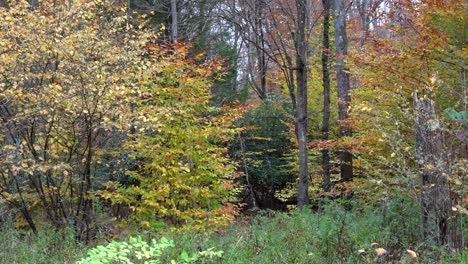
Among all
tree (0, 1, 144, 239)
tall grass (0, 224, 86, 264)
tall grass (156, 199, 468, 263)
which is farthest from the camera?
tree (0, 1, 144, 239)

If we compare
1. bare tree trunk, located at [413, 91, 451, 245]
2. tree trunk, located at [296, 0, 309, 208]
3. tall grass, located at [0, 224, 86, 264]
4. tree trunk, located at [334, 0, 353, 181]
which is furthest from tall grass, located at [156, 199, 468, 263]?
tree trunk, located at [334, 0, 353, 181]

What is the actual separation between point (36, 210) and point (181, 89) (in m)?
3.22

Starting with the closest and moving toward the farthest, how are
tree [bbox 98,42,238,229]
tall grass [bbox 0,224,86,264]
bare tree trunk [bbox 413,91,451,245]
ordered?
bare tree trunk [bbox 413,91,451,245] → tall grass [bbox 0,224,86,264] → tree [bbox 98,42,238,229]

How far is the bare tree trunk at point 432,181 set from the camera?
4.53 meters

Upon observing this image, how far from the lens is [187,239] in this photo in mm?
5293

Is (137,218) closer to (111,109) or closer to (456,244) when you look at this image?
(111,109)

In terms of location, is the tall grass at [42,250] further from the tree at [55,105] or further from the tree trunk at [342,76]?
the tree trunk at [342,76]

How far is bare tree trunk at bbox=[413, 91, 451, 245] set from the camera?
4.53 metres

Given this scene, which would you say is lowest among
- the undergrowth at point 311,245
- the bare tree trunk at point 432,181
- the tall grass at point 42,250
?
the tall grass at point 42,250

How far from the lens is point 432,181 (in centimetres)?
464

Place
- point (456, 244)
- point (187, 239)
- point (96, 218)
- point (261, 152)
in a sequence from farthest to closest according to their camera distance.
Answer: point (261, 152), point (96, 218), point (187, 239), point (456, 244)

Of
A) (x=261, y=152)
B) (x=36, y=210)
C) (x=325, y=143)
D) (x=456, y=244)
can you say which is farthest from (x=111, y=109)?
(x=261, y=152)

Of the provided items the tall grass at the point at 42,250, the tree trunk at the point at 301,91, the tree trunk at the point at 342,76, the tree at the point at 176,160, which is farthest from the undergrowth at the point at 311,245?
the tree trunk at the point at 342,76

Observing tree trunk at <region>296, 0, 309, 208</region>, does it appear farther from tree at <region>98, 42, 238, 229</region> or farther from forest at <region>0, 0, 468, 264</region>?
tree at <region>98, 42, 238, 229</region>
